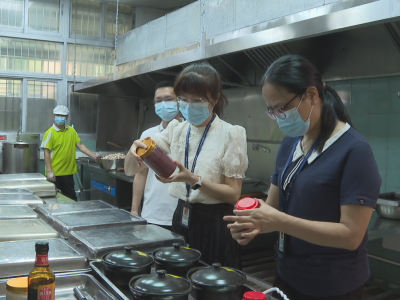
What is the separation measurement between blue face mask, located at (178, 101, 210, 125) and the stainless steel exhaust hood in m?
1.03

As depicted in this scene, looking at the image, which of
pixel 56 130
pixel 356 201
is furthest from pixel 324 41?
pixel 56 130

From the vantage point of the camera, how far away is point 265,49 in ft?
10.7

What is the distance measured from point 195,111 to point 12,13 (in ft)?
18.7

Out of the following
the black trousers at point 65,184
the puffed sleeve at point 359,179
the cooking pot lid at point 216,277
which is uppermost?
the puffed sleeve at point 359,179

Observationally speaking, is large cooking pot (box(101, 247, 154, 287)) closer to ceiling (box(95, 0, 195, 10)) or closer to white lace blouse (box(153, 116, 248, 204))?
white lace blouse (box(153, 116, 248, 204))

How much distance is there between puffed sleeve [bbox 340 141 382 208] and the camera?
1100mm

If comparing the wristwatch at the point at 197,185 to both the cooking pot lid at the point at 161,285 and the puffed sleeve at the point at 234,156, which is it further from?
the cooking pot lid at the point at 161,285

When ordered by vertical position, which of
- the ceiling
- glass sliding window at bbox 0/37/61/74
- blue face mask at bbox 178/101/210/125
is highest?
the ceiling

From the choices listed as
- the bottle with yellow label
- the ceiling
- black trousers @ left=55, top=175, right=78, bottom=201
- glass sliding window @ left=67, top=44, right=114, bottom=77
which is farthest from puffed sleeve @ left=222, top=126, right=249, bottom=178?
glass sliding window @ left=67, top=44, right=114, bottom=77

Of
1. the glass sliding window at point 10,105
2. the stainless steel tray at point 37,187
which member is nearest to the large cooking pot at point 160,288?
the stainless steel tray at point 37,187

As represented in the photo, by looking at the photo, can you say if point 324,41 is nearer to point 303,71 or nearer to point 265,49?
point 265,49

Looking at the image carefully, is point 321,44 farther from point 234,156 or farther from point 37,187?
point 37,187

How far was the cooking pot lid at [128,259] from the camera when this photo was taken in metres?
1.12

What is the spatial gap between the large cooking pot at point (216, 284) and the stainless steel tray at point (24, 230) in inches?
29.0
